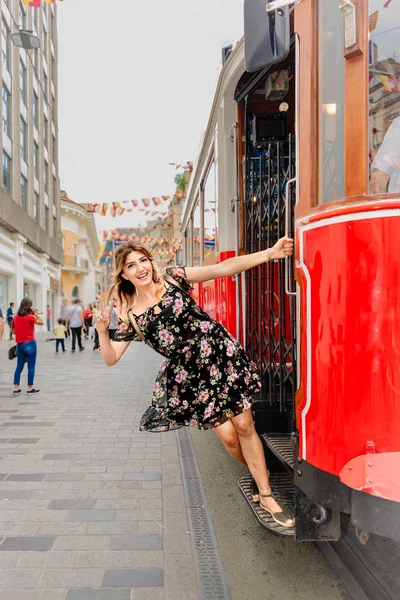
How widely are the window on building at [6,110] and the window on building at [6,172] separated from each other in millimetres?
1041

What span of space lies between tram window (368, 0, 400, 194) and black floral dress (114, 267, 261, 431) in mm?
1370

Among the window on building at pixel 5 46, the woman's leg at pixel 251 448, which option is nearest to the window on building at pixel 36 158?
Result: the window on building at pixel 5 46

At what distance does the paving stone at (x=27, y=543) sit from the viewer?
3.12 m

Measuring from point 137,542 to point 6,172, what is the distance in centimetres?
2162

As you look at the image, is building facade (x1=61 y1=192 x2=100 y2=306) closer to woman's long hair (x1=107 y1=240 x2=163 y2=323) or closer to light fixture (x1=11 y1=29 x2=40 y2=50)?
light fixture (x1=11 y1=29 x2=40 y2=50)

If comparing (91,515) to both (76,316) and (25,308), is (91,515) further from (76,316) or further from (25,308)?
(76,316)

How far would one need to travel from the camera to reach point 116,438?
18.7 feet

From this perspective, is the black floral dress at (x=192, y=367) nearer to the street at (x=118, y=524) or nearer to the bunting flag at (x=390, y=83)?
the street at (x=118, y=524)

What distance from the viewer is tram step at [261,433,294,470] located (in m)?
3.14

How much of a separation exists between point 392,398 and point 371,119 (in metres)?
1.20

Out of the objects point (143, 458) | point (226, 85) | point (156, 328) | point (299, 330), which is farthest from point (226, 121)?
point (143, 458)

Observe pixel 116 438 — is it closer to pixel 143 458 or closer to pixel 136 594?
pixel 143 458

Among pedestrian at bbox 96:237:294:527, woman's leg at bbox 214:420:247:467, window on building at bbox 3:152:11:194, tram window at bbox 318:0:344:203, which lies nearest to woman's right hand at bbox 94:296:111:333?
pedestrian at bbox 96:237:294:527

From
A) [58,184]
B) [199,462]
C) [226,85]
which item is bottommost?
[199,462]
